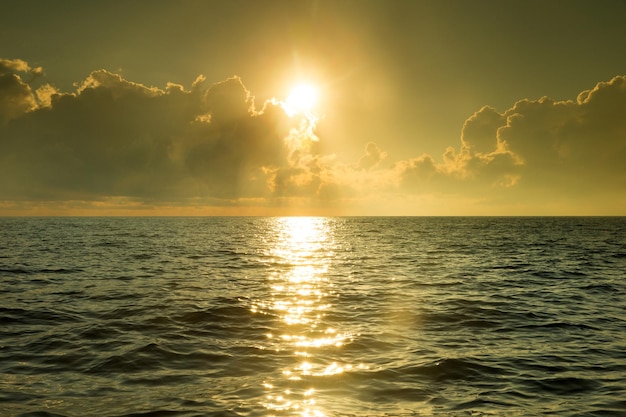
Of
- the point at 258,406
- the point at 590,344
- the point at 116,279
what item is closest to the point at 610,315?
the point at 590,344

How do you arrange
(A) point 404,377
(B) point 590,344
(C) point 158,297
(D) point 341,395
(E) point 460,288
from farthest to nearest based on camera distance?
(E) point 460,288 → (C) point 158,297 → (B) point 590,344 → (A) point 404,377 → (D) point 341,395

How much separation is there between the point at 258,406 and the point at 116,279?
20696 mm

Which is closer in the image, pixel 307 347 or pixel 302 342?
pixel 307 347

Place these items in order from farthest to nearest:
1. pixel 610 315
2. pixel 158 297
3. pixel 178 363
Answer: pixel 158 297 → pixel 610 315 → pixel 178 363

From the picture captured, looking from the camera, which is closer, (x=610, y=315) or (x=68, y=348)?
(x=68, y=348)

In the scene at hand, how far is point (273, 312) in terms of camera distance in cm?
1895

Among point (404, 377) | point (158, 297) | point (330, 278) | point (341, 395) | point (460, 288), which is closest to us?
point (341, 395)

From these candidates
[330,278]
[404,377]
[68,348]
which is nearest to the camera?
[404,377]

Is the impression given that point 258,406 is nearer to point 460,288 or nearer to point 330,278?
point 460,288

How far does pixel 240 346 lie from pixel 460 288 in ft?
51.3

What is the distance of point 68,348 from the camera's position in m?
13.3

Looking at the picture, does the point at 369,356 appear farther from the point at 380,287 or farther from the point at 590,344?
the point at 380,287

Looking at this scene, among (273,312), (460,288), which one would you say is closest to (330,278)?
(460,288)

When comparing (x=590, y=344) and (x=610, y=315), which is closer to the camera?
(x=590, y=344)
